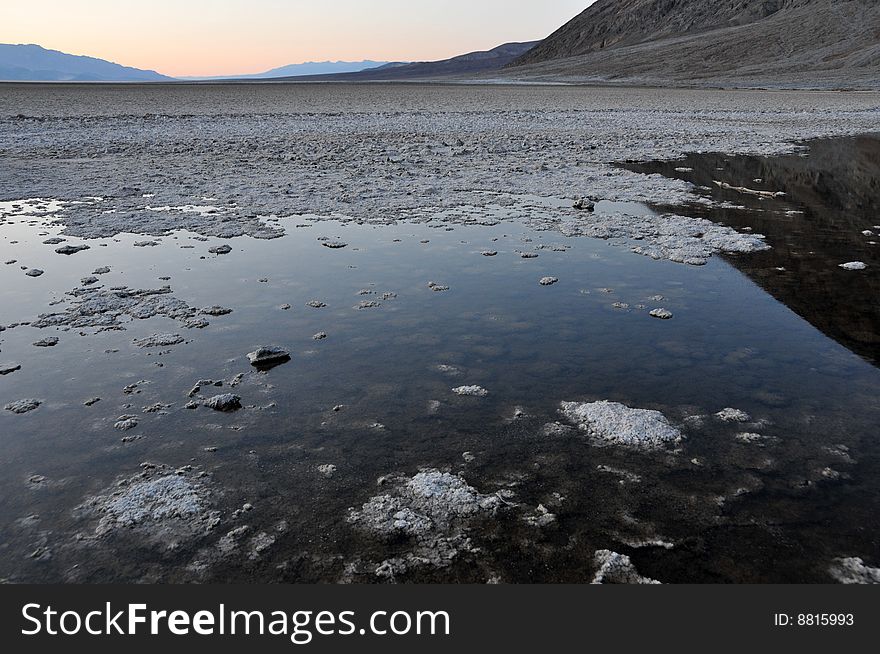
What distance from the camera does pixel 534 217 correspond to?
10.3 meters

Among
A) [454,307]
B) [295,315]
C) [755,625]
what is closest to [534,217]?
[454,307]

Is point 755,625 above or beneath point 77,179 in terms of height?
beneath

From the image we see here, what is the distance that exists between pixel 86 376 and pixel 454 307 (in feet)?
10.4

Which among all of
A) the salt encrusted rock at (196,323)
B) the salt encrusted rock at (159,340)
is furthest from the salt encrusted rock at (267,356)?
the salt encrusted rock at (196,323)

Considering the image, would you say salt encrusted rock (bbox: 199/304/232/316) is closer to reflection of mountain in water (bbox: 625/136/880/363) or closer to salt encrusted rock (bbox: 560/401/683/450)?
salt encrusted rock (bbox: 560/401/683/450)

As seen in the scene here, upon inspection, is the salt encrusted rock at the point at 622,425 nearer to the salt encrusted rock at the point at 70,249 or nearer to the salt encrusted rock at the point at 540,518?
the salt encrusted rock at the point at 540,518

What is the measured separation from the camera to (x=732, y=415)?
424 cm

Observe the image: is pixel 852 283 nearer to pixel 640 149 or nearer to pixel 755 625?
pixel 755 625

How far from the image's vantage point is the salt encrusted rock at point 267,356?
5.08 metres

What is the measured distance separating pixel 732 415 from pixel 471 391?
5.58ft

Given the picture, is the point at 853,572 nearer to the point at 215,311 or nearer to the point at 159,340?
the point at 159,340

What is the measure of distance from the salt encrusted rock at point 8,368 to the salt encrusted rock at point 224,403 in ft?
5.55

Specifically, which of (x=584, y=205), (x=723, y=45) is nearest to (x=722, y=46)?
(x=723, y=45)

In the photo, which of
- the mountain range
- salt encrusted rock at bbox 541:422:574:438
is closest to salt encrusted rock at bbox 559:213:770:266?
salt encrusted rock at bbox 541:422:574:438
